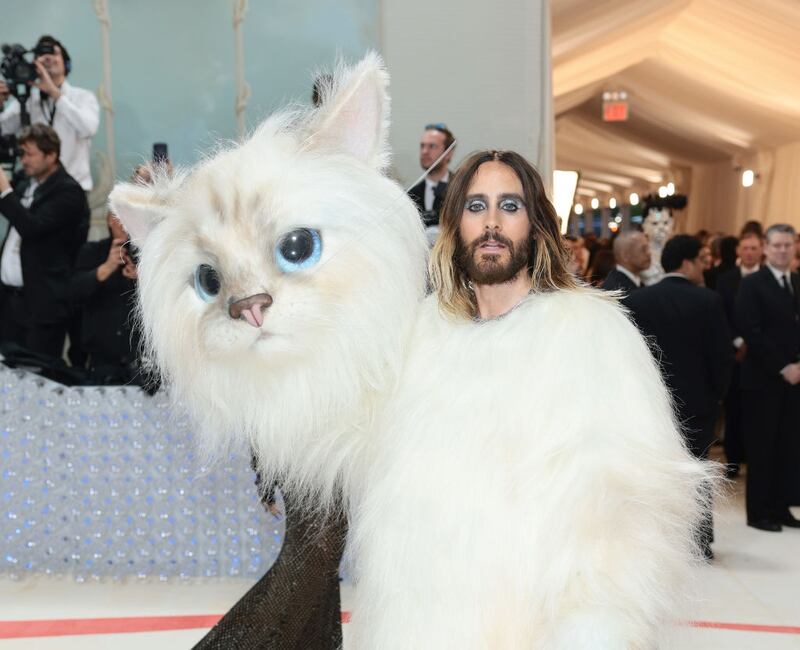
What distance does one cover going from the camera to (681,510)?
1.79 m

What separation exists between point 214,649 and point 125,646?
1.55m

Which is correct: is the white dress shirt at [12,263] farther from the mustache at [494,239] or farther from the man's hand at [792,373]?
the man's hand at [792,373]

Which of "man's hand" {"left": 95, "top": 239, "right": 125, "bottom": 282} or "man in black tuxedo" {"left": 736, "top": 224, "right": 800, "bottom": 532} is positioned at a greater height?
"man's hand" {"left": 95, "top": 239, "right": 125, "bottom": 282}

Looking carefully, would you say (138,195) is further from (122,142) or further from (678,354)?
(122,142)

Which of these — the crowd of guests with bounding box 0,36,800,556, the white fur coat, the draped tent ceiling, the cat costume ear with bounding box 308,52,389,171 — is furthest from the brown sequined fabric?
the draped tent ceiling

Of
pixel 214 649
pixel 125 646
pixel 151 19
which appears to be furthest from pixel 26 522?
pixel 151 19

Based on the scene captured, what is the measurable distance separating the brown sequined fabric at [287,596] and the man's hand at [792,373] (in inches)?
152

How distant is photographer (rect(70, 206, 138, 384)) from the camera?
170 inches

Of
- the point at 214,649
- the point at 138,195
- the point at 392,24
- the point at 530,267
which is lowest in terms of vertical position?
the point at 214,649

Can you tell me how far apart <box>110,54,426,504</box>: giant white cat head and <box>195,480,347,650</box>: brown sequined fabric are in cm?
20

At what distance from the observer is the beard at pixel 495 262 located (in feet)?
6.43

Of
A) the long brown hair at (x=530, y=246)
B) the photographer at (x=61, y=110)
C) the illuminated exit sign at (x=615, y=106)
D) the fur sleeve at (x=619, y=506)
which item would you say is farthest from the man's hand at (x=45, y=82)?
the illuminated exit sign at (x=615, y=106)

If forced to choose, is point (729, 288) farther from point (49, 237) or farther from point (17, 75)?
point (17, 75)

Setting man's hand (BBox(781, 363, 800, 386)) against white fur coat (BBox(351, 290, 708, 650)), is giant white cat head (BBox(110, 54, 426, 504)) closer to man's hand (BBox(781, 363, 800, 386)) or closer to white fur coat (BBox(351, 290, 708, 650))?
white fur coat (BBox(351, 290, 708, 650))
